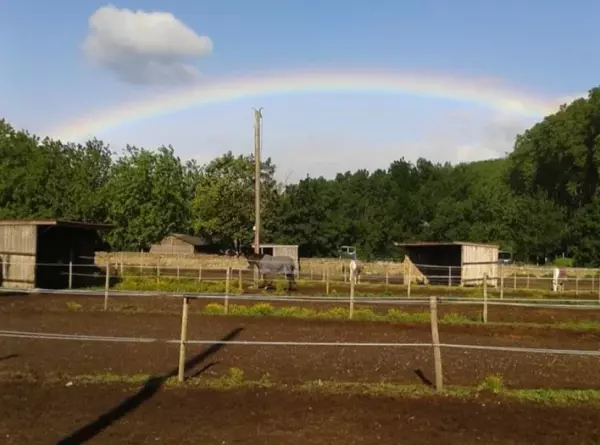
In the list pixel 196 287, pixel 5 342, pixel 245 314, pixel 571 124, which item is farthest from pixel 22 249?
pixel 571 124

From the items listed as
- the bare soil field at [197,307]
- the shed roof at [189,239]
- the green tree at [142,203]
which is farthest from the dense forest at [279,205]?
the bare soil field at [197,307]

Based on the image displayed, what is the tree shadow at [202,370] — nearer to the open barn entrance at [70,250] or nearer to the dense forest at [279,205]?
the open barn entrance at [70,250]

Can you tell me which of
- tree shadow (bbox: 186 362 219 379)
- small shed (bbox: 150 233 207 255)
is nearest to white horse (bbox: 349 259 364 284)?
tree shadow (bbox: 186 362 219 379)

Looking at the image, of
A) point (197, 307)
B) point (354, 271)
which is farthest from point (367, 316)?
point (354, 271)

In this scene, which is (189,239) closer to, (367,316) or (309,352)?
(367,316)

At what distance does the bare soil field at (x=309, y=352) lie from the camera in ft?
33.5

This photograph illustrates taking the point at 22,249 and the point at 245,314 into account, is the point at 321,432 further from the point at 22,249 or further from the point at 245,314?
the point at 22,249

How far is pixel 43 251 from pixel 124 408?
27829 millimetres

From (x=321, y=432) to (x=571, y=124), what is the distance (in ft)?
→ 267

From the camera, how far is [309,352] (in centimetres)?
1218

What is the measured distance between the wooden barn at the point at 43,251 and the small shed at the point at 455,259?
56.1 feet

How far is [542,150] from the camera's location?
86.6 m

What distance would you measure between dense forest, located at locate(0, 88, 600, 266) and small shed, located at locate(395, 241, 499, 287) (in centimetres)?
2360

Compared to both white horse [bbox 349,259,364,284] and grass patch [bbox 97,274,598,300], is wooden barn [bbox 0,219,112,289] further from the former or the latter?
white horse [bbox 349,259,364,284]
